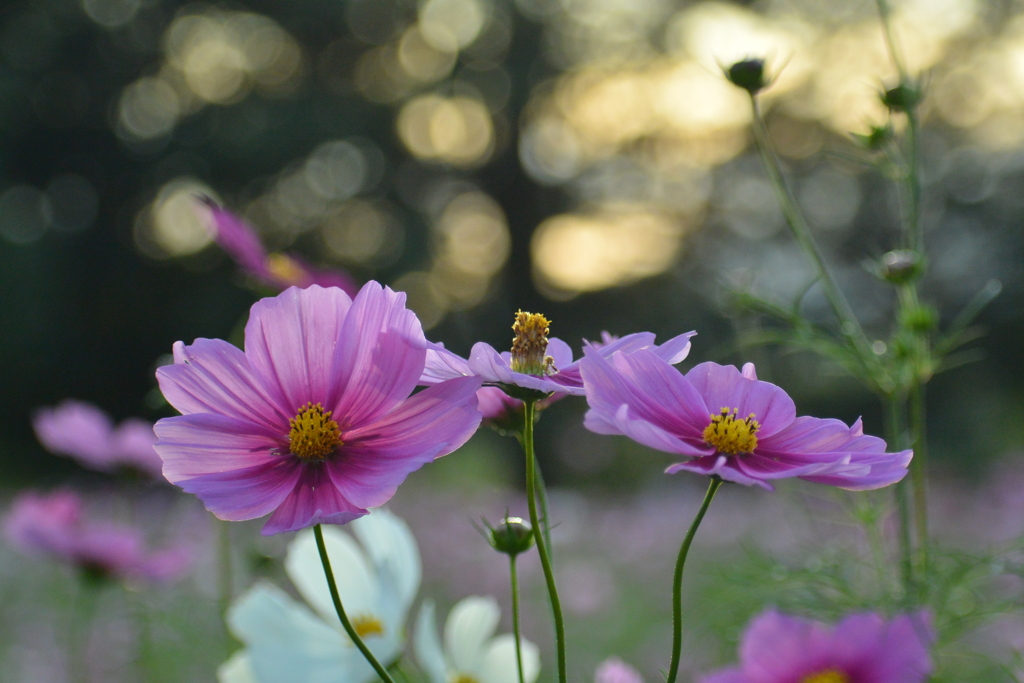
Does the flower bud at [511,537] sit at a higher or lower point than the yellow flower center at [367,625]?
higher

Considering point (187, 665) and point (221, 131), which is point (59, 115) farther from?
point (187, 665)

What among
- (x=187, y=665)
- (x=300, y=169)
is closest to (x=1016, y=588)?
(x=187, y=665)

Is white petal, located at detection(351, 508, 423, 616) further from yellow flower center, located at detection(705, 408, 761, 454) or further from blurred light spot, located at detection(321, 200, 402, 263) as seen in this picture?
blurred light spot, located at detection(321, 200, 402, 263)

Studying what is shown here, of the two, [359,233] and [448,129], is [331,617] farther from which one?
[448,129]

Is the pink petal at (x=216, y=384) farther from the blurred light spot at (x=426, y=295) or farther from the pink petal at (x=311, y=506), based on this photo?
the blurred light spot at (x=426, y=295)

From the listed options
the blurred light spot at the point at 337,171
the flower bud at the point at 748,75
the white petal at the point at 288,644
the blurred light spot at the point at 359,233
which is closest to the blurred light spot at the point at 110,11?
the blurred light spot at the point at 337,171

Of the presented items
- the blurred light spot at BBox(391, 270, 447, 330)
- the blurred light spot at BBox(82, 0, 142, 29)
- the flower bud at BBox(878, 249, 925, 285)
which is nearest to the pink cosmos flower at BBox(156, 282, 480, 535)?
the flower bud at BBox(878, 249, 925, 285)
